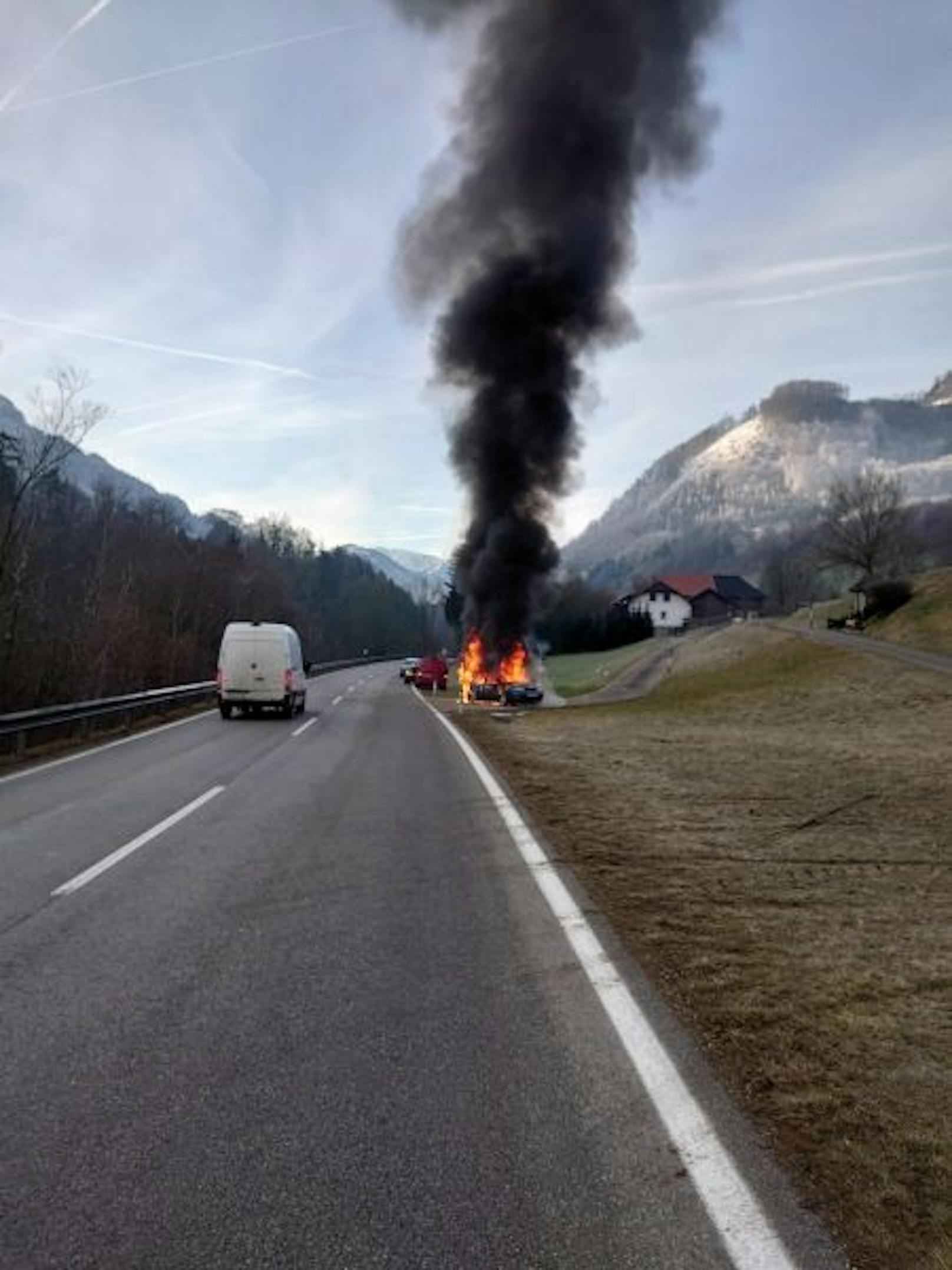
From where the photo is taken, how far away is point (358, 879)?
6469 millimetres

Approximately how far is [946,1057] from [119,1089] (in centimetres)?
314

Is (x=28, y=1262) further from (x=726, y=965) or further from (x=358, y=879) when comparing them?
(x=358, y=879)

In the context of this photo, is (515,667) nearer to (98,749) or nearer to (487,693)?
(487,693)

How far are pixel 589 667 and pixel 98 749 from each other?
61.9 m

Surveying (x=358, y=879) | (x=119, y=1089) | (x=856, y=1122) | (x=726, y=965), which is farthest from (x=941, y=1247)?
(x=358, y=879)

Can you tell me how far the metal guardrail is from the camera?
48.7ft

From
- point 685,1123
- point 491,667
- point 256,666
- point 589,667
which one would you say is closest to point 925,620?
point 491,667

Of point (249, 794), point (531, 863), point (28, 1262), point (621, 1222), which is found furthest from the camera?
point (249, 794)

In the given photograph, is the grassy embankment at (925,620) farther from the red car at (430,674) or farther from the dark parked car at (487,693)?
the red car at (430,674)

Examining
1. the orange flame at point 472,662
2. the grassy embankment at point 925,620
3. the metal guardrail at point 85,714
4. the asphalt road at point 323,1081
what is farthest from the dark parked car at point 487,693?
the asphalt road at point 323,1081

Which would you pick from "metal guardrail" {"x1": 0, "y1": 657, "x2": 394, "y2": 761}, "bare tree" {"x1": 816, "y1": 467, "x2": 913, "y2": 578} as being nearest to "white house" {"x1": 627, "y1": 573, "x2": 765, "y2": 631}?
"bare tree" {"x1": 816, "y1": 467, "x2": 913, "y2": 578}

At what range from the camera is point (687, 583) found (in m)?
122

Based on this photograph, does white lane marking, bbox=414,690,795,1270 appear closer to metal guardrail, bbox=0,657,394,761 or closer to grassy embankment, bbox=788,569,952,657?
metal guardrail, bbox=0,657,394,761

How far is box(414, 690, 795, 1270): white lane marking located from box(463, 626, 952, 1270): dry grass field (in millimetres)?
196
